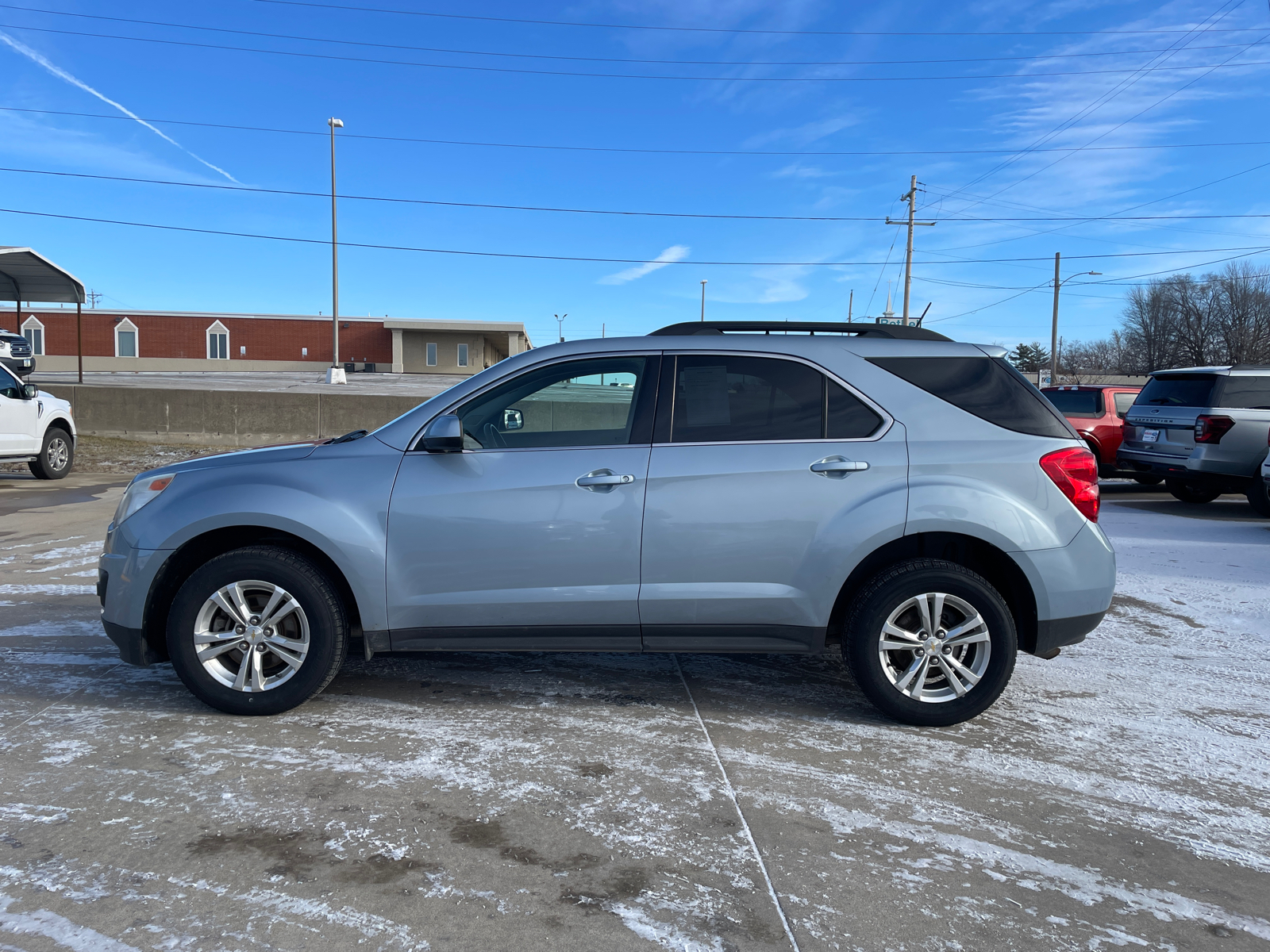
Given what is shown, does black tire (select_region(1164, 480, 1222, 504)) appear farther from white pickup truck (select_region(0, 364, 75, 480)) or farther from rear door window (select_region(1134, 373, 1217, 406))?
white pickup truck (select_region(0, 364, 75, 480))

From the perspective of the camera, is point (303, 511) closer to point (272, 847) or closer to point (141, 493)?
point (141, 493)

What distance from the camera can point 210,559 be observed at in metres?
4.08

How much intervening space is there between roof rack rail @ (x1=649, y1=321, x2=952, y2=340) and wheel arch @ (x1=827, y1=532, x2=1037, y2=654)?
1.02 m

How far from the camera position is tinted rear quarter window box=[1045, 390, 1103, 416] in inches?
551

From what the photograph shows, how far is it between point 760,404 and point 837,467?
472 mm

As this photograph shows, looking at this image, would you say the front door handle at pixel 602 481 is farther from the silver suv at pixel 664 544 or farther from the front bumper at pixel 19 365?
the front bumper at pixel 19 365

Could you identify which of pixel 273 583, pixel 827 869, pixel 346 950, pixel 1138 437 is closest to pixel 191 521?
pixel 273 583

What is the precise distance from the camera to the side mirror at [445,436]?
3.92 meters

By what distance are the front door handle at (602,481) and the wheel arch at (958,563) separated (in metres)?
1.14

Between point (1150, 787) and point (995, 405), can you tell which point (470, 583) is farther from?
point (1150, 787)

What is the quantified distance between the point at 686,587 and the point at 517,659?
157 cm

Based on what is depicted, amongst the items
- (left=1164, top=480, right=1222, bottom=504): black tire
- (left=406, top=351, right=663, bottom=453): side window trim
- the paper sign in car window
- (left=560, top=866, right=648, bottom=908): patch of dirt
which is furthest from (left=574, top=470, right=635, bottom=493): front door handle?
(left=1164, top=480, right=1222, bottom=504): black tire

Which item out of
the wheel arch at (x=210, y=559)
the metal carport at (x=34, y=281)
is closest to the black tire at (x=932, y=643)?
the wheel arch at (x=210, y=559)

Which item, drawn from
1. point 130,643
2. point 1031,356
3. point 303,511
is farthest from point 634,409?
point 1031,356
